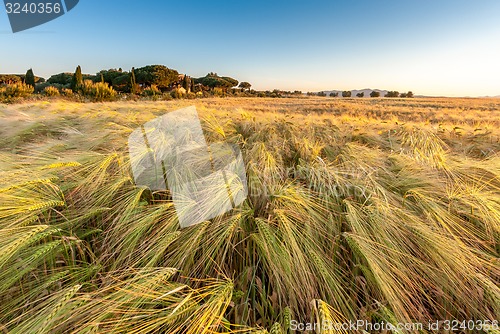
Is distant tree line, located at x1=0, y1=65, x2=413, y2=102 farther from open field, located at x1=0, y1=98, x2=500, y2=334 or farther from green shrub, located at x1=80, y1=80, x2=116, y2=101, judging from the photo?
open field, located at x1=0, y1=98, x2=500, y2=334

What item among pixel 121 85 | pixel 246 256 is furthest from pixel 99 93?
pixel 121 85

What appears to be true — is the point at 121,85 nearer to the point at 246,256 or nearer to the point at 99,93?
the point at 99,93

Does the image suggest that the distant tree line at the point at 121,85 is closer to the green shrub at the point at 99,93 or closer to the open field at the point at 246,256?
the green shrub at the point at 99,93

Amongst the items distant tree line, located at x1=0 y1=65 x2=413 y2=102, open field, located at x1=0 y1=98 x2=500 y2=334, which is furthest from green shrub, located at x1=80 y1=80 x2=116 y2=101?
open field, located at x1=0 y1=98 x2=500 y2=334

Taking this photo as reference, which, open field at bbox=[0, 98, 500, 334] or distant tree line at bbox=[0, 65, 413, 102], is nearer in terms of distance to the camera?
open field at bbox=[0, 98, 500, 334]

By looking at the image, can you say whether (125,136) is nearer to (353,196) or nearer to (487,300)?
(353,196)

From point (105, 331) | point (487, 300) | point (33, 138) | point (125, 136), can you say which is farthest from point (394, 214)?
point (33, 138)

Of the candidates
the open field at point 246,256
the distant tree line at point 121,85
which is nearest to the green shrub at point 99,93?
the distant tree line at point 121,85

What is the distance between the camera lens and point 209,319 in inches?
33.7

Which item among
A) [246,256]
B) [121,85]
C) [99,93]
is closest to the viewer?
[246,256]

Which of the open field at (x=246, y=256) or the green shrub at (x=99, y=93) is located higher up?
the green shrub at (x=99, y=93)

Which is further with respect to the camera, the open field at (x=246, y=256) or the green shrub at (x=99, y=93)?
the green shrub at (x=99, y=93)

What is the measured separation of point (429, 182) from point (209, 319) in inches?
68.9

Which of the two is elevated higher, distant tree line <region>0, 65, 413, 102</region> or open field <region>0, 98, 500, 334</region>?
distant tree line <region>0, 65, 413, 102</region>
